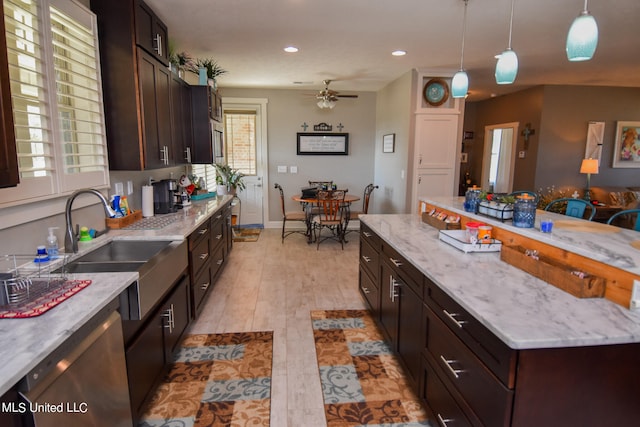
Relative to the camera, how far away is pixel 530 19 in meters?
3.04

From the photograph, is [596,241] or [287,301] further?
[287,301]

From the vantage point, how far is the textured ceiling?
9.22 ft

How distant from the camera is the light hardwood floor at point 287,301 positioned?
2.15 metres

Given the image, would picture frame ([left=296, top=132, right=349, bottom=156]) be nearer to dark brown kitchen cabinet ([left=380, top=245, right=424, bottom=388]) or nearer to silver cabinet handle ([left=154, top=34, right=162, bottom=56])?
silver cabinet handle ([left=154, top=34, right=162, bottom=56])

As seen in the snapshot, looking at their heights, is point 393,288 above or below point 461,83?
below

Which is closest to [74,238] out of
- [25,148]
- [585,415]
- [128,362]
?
[25,148]

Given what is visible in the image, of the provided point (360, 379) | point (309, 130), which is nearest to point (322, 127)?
point (309, 130)

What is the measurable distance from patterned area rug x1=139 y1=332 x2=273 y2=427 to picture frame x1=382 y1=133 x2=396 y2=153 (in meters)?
3.84

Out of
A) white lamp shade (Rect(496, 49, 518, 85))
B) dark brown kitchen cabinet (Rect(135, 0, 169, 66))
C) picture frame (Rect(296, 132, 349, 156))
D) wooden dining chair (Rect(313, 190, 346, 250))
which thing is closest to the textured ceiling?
dark brown kitchen cabinet (Rect(135, 0, 169, 66))

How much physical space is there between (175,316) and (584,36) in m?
2.79

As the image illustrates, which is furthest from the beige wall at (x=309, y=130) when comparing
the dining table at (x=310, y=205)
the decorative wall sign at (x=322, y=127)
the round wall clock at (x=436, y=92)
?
the round wall clock at (x=436, y=92)

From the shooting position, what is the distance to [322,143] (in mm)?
6672

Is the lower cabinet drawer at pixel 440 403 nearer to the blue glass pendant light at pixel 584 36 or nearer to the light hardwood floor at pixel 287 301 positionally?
the light hardwood floor at pixel 287 301

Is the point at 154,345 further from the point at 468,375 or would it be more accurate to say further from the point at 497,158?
the point at 497,158
